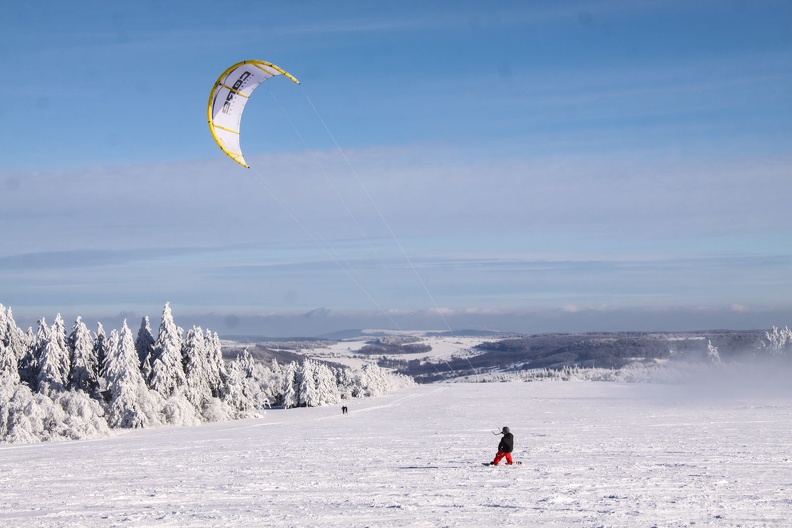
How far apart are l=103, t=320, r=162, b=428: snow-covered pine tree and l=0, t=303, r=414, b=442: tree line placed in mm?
66

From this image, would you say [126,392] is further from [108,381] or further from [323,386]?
[323,386]

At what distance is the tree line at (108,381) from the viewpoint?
42.1 metres

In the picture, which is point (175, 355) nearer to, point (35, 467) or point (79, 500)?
point (35, 467)

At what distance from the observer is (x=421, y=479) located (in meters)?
18.2

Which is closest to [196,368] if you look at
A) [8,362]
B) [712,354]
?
[8,362]

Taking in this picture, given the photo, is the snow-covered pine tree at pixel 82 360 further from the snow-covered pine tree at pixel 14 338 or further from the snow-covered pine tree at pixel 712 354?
the snow-covered pine tree at pixel 712 354

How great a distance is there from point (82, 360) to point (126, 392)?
7.40 m

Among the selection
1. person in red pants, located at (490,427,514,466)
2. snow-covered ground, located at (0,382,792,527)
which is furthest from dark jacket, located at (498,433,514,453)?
snow-covered ground, located at (0,382,792,527)

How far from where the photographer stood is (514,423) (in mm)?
39469

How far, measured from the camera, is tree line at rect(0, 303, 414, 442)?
42.1m

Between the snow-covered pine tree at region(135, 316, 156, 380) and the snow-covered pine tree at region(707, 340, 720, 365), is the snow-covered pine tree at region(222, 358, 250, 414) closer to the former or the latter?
the snow-covered pine tree at region(135, 316, 156, 380)

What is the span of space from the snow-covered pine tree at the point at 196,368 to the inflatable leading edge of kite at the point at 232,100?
105 ft

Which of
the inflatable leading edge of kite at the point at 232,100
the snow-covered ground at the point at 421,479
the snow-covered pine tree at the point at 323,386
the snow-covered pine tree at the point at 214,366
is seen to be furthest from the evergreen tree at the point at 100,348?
the inflatable leading edge of kite at the point at 232,100

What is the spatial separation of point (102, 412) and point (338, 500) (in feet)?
115
